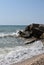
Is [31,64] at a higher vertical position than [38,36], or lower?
higher

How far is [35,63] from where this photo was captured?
6770 millimetres

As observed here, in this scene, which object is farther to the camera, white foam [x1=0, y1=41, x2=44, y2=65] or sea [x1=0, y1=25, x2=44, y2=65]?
sea [x1=0, y1=25, x2=44, y2=65]

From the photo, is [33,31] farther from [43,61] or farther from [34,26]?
[43,61]

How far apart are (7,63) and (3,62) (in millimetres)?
248

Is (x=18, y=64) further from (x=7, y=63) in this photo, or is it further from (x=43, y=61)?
(x=43, y=61)

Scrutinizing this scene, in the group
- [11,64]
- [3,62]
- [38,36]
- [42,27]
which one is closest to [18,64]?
[11,64]

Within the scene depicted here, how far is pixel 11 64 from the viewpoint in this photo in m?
7.81

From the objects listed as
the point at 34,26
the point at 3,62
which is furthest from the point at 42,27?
the point at 3,62

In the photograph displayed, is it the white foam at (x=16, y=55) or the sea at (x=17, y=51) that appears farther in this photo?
the sea at (x=17, y=51)

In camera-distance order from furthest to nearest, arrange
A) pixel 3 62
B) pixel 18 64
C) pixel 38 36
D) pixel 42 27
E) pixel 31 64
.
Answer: pixel 42 27 < pixel 38 36 < pixel 3 62 < pixel 18 64 < pixel 31 64

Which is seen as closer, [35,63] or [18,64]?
[35,63]

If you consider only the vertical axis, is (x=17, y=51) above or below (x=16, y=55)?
below

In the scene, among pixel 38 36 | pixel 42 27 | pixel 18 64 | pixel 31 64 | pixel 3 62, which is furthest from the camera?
pixel 42 27

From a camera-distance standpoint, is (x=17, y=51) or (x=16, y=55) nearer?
(x=16, y=55)
